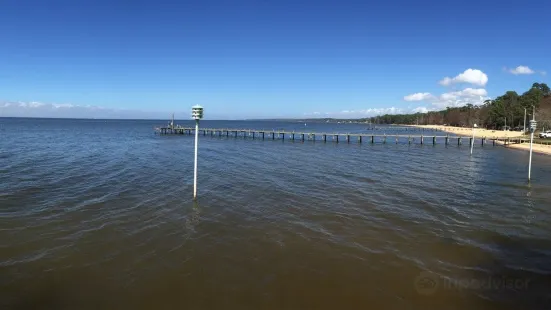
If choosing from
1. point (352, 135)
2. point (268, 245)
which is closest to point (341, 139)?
point (352, 135)

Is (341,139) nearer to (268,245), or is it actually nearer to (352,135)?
(352,135)

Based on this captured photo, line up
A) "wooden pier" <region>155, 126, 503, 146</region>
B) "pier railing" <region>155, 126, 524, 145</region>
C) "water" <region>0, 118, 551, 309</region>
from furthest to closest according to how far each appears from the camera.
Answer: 1. "wooden pier" <region>155, 126, 503, 146</region>
2. "pier railing" <region>155, 126, 524, 145</region>
3. "water" <region>0, 118, 551, 309</region>

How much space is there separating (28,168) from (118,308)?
21765 millimetres

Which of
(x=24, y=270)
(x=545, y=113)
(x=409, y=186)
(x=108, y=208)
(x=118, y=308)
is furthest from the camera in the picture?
(x=545, y=113)

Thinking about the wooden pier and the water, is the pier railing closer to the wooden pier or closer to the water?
the wooden pier

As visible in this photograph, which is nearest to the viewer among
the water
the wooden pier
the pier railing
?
the water

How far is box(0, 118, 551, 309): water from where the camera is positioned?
747 centimetres

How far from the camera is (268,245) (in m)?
10.4

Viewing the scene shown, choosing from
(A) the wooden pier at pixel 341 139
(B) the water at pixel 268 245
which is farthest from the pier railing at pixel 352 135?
(B) the water at pixel 268 245

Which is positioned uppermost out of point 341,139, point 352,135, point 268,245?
point 352,135

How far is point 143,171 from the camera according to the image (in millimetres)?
23797

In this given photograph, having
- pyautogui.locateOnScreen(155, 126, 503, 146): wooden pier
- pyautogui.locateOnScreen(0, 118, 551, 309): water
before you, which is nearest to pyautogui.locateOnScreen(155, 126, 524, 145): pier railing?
pyautogui.locateOnScreen(155, 126, 503, 146): wooden pier

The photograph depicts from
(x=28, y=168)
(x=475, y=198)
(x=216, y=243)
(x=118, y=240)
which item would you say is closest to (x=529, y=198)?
(x=475, y=198)

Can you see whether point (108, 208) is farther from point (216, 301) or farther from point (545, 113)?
point (545, 113)
